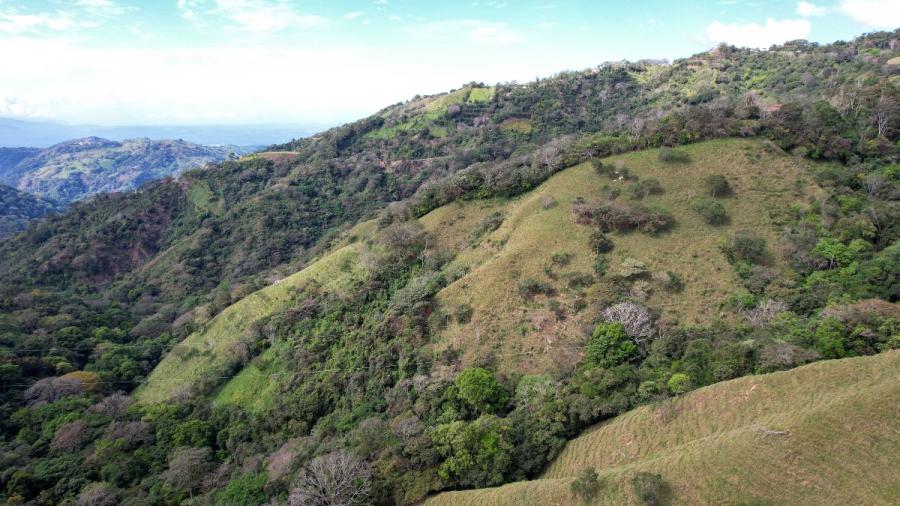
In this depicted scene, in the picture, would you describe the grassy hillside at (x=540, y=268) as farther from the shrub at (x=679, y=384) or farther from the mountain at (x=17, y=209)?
the mountain at (x=17, y=209)

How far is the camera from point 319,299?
48.3 meters

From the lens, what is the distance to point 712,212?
40.7 m

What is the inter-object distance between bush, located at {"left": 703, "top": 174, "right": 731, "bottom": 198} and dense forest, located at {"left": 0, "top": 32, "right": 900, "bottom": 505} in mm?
202

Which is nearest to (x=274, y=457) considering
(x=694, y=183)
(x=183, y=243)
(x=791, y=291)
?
(x=791, y=291)

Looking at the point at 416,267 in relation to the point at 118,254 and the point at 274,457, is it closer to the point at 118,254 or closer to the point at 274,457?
the point at 274,457

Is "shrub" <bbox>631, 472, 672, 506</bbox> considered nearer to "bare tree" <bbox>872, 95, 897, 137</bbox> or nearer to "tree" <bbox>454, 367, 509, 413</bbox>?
"tree" <bbox>454, 367, 509, 413</bbox>

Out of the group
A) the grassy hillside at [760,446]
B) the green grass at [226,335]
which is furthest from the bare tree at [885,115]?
the green grass at [226,335]

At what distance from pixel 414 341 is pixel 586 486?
19.9 m

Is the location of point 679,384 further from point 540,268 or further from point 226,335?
point 226,335

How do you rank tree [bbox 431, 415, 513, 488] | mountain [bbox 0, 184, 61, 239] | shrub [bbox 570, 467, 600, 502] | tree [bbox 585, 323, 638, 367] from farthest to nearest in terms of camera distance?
mountain [bbox 0, 184, 61, 239], tree [bbox 585, 323, 638, 367], tree [bbox 431, 415, 513, 488], shrub [bbox 570, 467, 600, 502]

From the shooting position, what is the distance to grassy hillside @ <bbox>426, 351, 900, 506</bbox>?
18734 mm

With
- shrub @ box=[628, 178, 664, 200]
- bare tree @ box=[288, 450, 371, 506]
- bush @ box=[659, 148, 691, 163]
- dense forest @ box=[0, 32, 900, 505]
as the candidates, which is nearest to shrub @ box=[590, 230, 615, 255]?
dense forest @ box=[0, 32, 900, 505]

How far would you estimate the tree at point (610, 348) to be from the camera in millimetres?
30188

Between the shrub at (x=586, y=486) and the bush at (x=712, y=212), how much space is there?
28.4m
